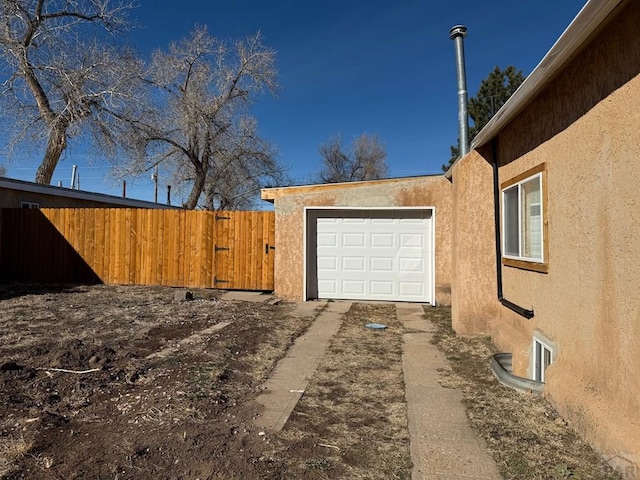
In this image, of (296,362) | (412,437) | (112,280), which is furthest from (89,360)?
(112,280)

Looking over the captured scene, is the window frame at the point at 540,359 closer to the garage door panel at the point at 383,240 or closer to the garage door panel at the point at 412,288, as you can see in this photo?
the garage door panel at the point at 412,288

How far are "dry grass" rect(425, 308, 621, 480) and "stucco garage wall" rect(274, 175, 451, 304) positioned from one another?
15.6 ft

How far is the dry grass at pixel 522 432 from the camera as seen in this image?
9.70 feet

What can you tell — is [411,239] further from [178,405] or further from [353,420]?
[178,405]

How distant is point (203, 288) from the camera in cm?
1188

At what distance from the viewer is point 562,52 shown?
3.75m

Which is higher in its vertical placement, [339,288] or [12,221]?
[12,221]

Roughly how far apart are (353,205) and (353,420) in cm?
683

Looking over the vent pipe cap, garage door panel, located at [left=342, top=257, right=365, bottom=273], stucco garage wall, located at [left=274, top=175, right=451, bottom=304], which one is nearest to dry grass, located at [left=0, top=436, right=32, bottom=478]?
stucco garage wall, located at [left=274, top=175, right=451, bottom=304]

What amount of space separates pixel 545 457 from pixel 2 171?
45267 millimetres

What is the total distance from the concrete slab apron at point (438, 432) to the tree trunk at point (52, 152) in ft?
65.4

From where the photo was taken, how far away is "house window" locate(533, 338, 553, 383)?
461 centimetres

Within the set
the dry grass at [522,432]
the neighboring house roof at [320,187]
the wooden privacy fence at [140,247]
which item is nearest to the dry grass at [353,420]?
the dry grass at [522,432]

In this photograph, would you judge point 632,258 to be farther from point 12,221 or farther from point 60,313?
point 12,221
